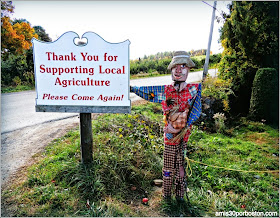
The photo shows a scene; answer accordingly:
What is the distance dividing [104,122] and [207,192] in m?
2.51

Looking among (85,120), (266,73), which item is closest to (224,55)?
(266,73)

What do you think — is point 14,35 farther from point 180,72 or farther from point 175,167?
point 175,167

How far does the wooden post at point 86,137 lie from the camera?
2785 mm

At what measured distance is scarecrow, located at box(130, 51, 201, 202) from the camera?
2307mm

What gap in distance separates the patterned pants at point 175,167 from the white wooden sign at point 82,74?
0.75m

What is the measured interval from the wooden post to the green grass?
113 millimetres

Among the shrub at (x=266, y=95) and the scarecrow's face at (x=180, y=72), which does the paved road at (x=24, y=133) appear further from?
the shrub at (x=266, y=95)

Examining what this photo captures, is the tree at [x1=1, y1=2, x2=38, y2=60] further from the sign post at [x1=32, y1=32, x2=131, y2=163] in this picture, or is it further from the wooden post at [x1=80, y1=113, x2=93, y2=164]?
the wooden post at [x1=80, y1=113, x2=93, y2=164]

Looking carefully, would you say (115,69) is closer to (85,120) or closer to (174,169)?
(85,120)

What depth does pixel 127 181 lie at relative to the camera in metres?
2.89

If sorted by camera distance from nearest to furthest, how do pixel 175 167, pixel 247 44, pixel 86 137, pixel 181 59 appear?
pixel 181 59
pixel 175 167
pixel 86 137
pixel 247 44

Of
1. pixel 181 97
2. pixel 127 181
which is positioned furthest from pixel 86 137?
pixel 181 97

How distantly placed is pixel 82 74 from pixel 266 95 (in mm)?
5292

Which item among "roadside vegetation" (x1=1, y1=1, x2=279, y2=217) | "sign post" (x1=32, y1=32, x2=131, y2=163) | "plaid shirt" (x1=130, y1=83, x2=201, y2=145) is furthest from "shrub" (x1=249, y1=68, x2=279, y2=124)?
"sign post" (x1=32, y1=32, x2=131, y2=163)
